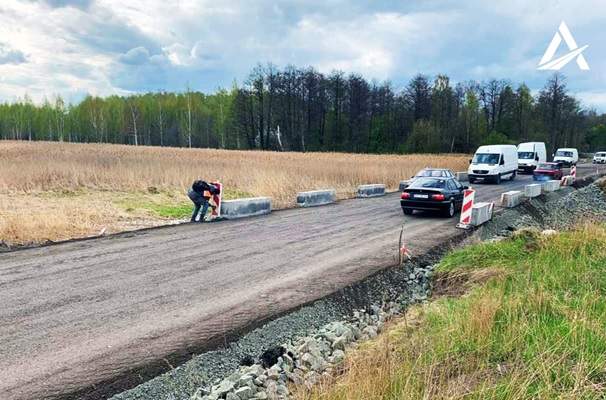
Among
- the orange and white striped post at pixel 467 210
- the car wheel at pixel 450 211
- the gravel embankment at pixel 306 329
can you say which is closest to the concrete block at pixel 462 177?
the car wheel at pixel 450 211

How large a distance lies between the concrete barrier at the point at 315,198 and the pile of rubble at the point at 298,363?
1087 cm

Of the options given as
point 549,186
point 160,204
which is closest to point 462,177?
point 549,186

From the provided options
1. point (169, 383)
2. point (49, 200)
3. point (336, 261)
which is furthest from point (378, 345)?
point (49, 200)

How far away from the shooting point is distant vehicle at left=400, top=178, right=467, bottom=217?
14766 millimetres

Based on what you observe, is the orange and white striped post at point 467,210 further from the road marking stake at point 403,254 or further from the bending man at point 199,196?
the bending man at point 199,196

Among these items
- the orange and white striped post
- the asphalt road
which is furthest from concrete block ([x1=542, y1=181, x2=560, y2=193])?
the asphalt road

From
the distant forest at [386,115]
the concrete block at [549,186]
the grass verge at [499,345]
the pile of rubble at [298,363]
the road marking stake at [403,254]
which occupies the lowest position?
the pile of rubble at [298,363]

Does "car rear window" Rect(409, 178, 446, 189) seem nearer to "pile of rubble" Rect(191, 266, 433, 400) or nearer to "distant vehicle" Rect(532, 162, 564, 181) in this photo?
"pile of rubble" Rect(191, 266, 433, 400)

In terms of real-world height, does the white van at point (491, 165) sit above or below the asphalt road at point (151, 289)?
above

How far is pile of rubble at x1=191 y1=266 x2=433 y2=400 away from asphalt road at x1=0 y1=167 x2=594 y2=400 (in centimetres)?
72

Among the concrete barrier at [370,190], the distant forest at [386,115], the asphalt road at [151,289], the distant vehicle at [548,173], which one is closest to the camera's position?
the asphalt road at [151,289]

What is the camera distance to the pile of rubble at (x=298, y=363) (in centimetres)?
418

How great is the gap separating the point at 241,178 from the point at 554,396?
18.8 metres

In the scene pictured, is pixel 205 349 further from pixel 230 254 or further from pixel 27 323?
pixel 230 254
